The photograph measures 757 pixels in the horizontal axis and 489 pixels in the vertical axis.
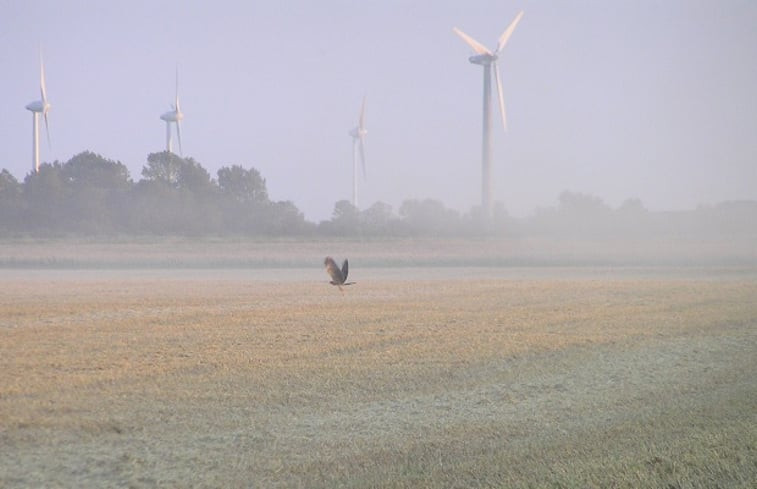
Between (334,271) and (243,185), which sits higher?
(243,185)

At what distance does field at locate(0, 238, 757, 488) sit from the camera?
23.8 feet

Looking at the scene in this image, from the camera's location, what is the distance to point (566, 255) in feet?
184

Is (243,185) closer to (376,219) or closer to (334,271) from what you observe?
(376,219)

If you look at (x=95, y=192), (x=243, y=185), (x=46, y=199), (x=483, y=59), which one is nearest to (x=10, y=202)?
(x=46, y=199)

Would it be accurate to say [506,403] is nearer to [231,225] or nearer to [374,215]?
[231,225]

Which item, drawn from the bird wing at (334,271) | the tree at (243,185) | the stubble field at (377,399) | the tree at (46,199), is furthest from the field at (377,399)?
the tree at (243,185)

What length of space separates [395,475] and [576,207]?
67832 mm

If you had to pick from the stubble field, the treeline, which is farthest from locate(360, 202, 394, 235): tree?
the stubble field

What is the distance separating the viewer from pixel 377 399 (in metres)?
9.92

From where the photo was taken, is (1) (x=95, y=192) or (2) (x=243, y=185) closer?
(1) (x=95, y=192)

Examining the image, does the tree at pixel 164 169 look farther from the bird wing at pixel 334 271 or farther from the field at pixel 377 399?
the bird wing at pixel 334 271

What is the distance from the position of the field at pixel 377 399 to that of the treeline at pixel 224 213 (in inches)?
1465

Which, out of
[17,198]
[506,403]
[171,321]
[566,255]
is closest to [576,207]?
[566,255]

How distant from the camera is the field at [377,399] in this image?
725 cm
